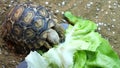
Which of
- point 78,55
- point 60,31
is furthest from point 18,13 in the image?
point 78,55

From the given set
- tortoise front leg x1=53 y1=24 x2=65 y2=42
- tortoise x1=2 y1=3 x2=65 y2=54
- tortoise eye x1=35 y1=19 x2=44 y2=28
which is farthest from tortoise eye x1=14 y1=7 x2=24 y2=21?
tortoise front leg x1=53 y1=24 x2=65 y2=42

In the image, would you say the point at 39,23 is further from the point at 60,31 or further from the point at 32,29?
the point at 60,31

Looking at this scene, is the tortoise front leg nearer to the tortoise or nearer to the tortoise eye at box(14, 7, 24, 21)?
the tortoise

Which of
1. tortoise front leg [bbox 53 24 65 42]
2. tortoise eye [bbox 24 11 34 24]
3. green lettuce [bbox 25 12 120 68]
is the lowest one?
green lettuce [bbox 25 12 120 68]

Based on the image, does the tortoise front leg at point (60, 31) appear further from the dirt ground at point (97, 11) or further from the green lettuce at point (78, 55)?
the dirt ground at point (97, 11)

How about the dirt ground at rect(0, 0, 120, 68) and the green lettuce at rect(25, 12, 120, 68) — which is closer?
the green lettuce at rect(25, 12, 120, 68)

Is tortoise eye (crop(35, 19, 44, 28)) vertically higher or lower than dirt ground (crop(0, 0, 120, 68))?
higher

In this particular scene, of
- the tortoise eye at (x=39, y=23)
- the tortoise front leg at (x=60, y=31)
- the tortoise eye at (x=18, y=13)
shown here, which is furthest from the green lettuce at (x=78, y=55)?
the tortoise eye at (x=18, y=13)

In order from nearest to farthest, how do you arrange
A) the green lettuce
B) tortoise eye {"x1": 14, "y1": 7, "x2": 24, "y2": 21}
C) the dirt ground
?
the green lettuce → tortoise eye {"x1": 14, "y1": 7, "x2": 24, "y2": 21} → the dirt ground
